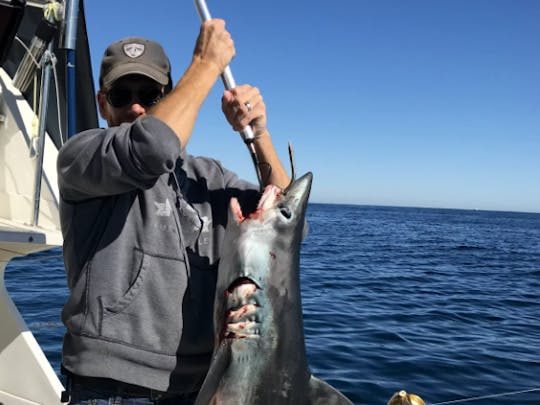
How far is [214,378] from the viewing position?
5.45 feet

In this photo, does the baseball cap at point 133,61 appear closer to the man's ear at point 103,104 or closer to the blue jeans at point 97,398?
the man's ear at point 103,104

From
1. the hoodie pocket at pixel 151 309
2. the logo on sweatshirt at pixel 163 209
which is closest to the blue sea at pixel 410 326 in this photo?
the hoodie pocket at pixel 151 309

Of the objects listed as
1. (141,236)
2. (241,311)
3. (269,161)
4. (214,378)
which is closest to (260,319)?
(241,311)

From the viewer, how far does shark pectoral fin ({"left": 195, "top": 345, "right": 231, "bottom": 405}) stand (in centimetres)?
165

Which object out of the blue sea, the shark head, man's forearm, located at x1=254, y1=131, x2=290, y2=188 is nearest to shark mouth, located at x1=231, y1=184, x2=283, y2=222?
the shark head

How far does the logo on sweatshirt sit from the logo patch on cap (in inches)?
21.0

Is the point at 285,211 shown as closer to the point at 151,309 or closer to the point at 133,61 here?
the point at 151,309

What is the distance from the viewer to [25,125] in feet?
14.6

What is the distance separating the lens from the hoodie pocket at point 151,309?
1.68 m

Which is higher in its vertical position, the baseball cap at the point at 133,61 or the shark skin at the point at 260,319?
the baseball cap at the point at 133,61

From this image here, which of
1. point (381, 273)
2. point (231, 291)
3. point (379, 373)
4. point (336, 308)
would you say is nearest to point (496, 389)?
point (379, 373)

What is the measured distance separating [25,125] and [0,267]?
1.24m

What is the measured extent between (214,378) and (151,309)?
31 centimetres

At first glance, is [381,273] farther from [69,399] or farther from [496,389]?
[69,399]
